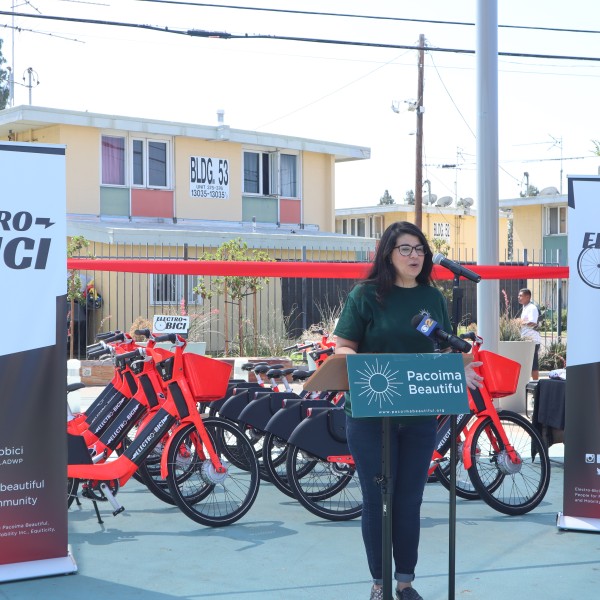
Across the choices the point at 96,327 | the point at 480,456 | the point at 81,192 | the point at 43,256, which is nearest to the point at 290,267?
the point at 480,456

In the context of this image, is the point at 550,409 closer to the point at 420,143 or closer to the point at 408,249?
the point at 408,249

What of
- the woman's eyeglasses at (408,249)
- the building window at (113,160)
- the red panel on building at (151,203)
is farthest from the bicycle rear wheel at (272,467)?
the red panel on building at (151,203)

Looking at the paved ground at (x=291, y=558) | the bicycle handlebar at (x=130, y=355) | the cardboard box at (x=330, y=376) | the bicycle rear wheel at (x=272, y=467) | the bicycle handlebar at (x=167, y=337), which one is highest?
the bicycle handlebar at (x=167, y=337)

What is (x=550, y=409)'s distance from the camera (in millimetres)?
8742

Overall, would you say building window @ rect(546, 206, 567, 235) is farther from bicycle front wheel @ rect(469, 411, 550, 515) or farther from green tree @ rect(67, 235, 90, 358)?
bicycle front wheel @ rect(469, 411, 550, 515)

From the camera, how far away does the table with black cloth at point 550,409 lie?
860 cm

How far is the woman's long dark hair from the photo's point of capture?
4.95 m

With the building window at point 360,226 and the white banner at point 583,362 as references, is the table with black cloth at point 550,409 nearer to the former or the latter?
the white banner at point 583,362

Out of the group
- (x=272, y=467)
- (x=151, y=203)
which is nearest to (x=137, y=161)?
(x=151, y=203)

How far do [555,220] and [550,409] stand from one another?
128 feet

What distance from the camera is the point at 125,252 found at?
2366 cm

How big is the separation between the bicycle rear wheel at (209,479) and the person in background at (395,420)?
2.15m

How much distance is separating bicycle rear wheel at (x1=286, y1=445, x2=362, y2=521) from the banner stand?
1878mm

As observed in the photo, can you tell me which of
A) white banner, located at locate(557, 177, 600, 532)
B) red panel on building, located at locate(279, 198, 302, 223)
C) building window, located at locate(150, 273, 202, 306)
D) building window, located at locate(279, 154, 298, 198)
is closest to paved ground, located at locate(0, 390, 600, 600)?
white banner, located at locate(557, 177, 600, 532)
